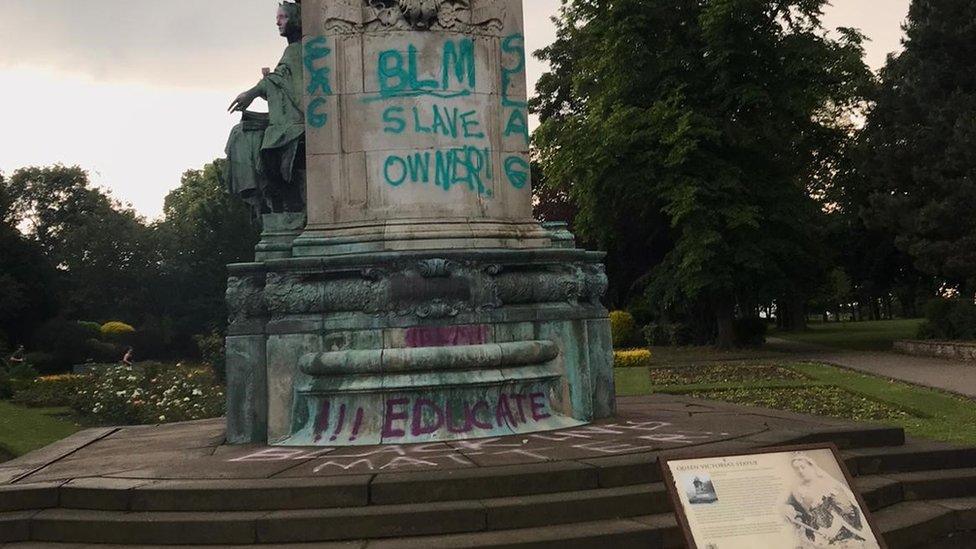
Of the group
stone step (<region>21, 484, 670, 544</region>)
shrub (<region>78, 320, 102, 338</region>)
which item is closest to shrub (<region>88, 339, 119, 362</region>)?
shrub (<region>78, 320, 102, 338</region>)

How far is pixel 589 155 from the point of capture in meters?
35.8

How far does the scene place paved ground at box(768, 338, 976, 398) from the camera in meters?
21.2

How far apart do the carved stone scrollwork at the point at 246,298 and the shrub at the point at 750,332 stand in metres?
30.5

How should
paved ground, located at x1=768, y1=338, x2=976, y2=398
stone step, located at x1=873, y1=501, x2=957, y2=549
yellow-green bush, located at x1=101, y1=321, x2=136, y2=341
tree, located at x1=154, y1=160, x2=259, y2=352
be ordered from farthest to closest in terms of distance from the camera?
tree, located at x1=154, y1=160, x2=259, y2=352
yellow-green bush, located at x1=101, y1=321, x2=136, y2=341
paved ground, located at x1=768, y1=338, x2=976, y2=398
stone step, located at x1=873, y1=501, x2=957, y2=549

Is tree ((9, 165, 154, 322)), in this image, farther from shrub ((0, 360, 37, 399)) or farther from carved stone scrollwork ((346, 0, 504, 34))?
carved stone scrollwork ((346, 0, 504, 34))

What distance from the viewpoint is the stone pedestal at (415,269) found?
9797 millimetres

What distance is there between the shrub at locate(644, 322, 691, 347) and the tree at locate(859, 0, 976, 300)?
8.55 metres

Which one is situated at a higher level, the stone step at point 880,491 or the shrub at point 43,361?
the shrub at point 43,361

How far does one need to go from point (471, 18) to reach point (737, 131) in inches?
967

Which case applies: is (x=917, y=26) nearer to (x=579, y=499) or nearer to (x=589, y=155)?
(x=589, y=155)

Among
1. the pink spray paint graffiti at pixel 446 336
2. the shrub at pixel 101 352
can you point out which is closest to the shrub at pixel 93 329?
the shrub at pixel 101 352

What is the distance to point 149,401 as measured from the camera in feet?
61.1

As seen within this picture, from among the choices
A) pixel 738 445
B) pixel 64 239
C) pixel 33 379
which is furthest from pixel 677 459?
pixel 64 239

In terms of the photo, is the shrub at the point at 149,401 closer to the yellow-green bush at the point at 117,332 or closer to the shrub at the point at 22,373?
the shrub at the point at 22,373
